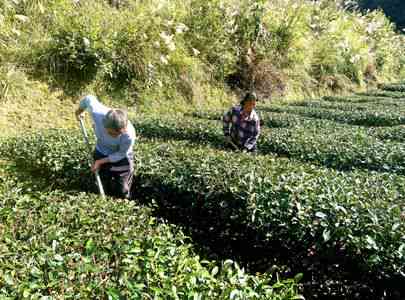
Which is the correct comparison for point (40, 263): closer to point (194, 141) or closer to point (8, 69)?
point (194, 141)

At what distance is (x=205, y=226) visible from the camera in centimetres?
526

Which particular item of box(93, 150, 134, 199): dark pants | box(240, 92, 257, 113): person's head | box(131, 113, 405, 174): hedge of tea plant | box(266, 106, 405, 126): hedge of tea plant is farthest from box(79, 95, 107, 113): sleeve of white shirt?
box(266, 106, 405, 126): hedge of tea plant

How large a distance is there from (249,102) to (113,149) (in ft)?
8.57

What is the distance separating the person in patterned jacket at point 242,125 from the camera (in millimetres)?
7043

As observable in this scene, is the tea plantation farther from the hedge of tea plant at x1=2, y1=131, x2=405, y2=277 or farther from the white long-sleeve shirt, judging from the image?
the white long-sleeve shirt

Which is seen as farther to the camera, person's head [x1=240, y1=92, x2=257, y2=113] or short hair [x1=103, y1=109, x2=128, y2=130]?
person's head [x1=240, y1=92, x2=257, y2=113]

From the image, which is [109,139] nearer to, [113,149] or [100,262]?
[113,149]

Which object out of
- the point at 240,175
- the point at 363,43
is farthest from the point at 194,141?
the point at 363,43

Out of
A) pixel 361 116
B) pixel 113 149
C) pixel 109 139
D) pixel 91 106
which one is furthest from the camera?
pixel 361 116

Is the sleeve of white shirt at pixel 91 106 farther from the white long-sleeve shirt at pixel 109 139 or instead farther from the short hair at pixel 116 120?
the short hair at pixel 116 120

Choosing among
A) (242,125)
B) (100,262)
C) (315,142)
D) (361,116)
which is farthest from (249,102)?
(361,116)

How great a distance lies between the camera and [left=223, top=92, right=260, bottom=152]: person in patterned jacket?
23.1 ft

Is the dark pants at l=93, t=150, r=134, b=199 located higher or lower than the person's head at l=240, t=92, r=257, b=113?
lower

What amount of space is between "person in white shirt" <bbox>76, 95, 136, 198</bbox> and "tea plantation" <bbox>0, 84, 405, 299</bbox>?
1.25 ft
